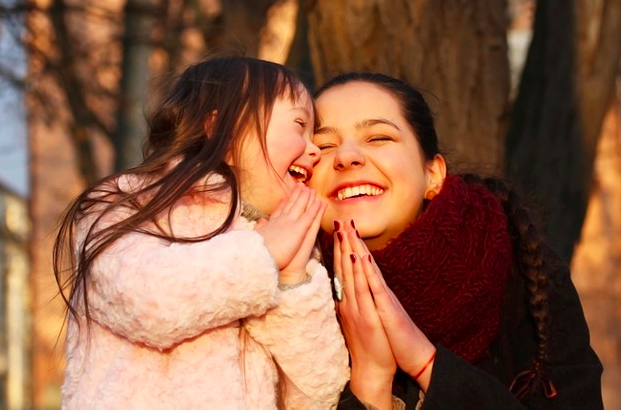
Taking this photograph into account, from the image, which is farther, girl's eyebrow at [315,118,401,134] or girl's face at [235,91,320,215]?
girl's eyebrow at [315,118,401,134]

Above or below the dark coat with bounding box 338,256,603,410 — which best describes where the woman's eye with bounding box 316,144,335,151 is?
above

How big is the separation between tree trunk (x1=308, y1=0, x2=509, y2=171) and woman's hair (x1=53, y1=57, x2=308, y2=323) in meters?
1.28

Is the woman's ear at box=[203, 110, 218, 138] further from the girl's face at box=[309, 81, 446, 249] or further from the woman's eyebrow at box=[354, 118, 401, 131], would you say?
the woman's eyebrow at box=[354, 118, 401, 131]

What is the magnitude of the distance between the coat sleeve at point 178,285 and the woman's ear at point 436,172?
99cm

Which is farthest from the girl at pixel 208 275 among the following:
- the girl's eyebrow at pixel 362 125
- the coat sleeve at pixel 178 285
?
the girl's eyebrow at pixel 362 125

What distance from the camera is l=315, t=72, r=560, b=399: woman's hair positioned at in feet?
11.8

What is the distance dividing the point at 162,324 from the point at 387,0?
7.45 ft

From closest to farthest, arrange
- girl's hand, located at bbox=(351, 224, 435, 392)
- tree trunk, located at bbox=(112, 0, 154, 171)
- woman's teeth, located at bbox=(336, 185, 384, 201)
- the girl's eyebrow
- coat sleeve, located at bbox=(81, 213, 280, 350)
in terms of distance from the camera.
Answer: coat sleeve, located at bbox=(81, 213, 280, 350) < girl's hand, located at bbox=(351, 224, 435, 392) < woman's teeth, located at bbox=(336, 185, 384, 201) < the girl's eyebrow < tree trunk, located at bbox=(112, 0, 154, 171)

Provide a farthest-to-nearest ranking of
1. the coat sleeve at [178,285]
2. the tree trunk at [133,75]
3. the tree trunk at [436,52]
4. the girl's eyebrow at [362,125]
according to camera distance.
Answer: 1. the tree trunk at [133,75]
2. the tree trunk at [436,52]
3. the girl's eyebrow at [362,125]
4. the coat sleeve at [178,285]

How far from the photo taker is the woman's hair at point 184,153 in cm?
314

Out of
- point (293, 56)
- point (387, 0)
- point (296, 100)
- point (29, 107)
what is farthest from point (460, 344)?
point (29, 107)

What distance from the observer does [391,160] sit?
3.65m

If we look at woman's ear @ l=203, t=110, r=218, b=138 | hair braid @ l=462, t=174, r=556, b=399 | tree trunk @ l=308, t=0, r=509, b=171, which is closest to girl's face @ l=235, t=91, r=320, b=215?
woman's ear @ l=203, t=110, r=218, b=138

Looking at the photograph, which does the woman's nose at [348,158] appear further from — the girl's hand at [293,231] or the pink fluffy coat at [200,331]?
the pink fluffy coat at [200,331]
